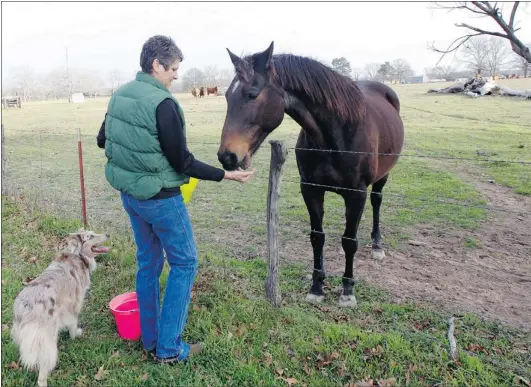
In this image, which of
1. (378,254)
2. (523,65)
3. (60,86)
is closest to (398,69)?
(523,65)

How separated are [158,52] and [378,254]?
3.94 metres

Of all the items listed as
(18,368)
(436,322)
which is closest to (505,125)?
(436,322)

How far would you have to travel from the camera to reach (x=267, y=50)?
3.30 metres

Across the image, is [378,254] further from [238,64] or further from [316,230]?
[238,64]

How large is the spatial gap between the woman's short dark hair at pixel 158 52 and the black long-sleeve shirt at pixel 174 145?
0.30 m

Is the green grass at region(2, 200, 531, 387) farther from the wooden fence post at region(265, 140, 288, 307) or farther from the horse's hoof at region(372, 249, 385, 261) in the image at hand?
the horse's hoof at region(372, 249, 385, 261)

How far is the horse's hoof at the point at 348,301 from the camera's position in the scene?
166 inches

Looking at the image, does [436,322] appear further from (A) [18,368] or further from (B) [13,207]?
(B) [13,207]

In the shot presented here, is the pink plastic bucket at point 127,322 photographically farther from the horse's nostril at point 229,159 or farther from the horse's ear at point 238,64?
the horse's ear at point 238,64

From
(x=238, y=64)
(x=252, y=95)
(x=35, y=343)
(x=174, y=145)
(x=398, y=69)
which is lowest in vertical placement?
(x=35, y=343)

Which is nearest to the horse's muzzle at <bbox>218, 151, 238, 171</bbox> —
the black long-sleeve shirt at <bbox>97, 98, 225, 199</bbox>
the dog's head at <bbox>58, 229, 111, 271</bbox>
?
the black long-sleeve shirt at <bbox>97, 98, 225, 199</bbox>

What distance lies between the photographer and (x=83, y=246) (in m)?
3.85

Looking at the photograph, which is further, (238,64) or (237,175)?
(238,64)

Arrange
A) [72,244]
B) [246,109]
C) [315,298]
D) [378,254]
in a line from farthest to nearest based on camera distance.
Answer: [378,254], [315,298], [72,244], [246,109]
